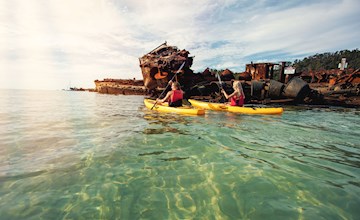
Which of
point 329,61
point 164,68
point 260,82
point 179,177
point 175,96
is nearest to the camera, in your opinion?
point 179,177

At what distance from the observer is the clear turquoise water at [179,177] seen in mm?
3008

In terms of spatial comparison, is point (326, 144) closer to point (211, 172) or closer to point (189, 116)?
point (211, 172)

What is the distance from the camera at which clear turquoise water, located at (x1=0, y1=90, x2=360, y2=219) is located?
9.87 ft

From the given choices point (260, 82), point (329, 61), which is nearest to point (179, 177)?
point (260, 82)

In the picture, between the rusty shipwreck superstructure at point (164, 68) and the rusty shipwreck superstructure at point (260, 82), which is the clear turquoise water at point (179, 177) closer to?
the rusty shipwreck superstructure at point (260, 82)

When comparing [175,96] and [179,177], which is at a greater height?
[175,96]

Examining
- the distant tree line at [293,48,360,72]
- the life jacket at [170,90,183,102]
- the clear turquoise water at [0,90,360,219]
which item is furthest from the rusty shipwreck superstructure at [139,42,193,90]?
the distant tree line at [293,48,360,72]

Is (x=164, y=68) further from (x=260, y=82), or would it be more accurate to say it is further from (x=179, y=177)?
(x=179, y=177)

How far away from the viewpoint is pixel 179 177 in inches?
157

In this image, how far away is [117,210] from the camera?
2992mm

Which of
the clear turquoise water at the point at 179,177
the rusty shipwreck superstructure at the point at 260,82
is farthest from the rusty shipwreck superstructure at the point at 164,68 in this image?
the clear turquoise water at the point at 179,177

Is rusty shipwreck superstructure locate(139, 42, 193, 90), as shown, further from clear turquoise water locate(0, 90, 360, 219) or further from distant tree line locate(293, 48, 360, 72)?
distant tree line locate(293, 48, 360, 72)

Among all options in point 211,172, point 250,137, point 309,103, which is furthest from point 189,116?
point 309,103

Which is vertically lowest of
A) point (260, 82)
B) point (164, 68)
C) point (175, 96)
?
point (175, 96)
